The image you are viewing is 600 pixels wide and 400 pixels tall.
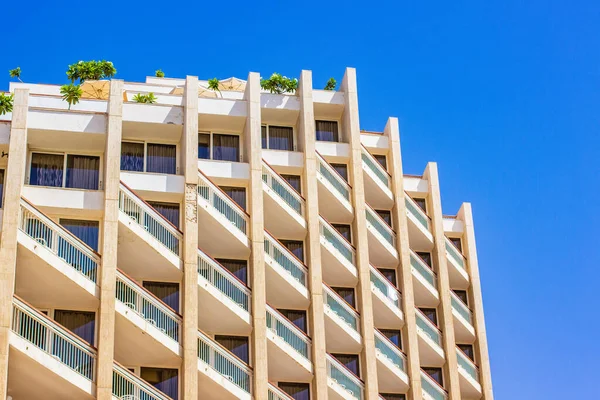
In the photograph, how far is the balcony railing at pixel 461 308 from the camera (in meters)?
63.2

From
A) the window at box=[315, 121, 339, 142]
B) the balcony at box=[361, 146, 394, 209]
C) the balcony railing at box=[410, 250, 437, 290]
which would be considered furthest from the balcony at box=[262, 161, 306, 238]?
the balcony railing at box=[410, 250, 437, 290]

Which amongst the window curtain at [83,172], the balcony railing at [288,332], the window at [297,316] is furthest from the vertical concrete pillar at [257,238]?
the window curtain at [83,172]

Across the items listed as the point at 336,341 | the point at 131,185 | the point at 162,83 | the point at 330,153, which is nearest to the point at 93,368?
the point at 131,185

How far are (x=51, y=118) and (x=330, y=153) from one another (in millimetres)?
15418

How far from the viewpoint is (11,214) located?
4750 centimetres

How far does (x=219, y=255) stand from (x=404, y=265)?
11.0 m

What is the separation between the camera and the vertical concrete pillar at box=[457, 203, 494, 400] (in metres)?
62.6

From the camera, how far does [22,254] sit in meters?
47.0

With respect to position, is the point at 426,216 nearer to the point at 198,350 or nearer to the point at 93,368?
the point at 198,350

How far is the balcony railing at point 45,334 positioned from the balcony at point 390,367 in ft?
54.0

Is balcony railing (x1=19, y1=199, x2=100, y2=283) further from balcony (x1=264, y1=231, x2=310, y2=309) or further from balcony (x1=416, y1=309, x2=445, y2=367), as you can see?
balcony (x1=416, y1=309, x2=445, y2=367)

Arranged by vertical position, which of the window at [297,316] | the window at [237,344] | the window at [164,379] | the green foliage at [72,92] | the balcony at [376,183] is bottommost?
the window at [164,379]

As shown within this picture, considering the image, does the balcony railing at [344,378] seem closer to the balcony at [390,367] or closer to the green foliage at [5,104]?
the balcony at [390,367]

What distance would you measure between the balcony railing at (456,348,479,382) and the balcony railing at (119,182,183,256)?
61.6ft
